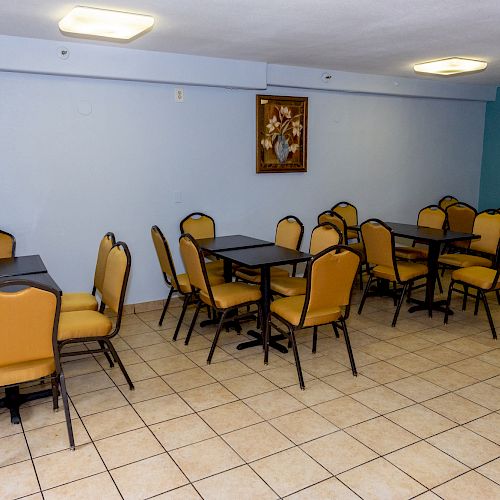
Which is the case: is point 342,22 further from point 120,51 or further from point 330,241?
point 120,51

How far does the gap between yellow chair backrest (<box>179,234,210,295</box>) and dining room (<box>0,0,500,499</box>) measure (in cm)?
2

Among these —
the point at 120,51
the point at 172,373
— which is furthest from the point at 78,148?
the point at 172,373

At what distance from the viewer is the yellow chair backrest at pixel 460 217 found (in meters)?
6.05

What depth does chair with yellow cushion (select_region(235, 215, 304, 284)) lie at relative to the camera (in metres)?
4.27

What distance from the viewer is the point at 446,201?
660 cm

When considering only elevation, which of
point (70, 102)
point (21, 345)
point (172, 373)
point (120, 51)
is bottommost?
point (172, 373)

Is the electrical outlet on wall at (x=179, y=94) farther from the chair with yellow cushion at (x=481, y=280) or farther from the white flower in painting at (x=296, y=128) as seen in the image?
the chair with yellow cushion at (x=481, y=280)

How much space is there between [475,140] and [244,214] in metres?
3.68

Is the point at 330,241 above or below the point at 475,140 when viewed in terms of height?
below

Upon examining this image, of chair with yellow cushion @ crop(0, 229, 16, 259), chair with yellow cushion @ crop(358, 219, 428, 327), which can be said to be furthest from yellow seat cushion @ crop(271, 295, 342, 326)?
chair with yellow cushion @ crop(0, 229, 16, 259)

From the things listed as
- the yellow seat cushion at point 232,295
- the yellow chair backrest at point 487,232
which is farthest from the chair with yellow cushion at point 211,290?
the yellow chair backrest at point 487,232

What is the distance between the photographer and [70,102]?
416 centimetres

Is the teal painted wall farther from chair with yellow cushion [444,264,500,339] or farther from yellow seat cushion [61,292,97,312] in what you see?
yellow seat cushion [61,292,97,312]

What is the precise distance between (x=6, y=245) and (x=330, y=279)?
99.2 inches
